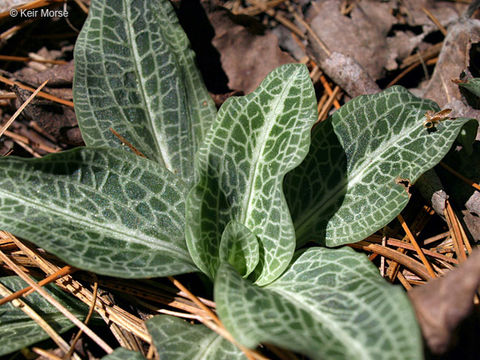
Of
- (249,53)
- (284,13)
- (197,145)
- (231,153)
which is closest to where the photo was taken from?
(231,153)

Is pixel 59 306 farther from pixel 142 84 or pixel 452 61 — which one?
pixel 452 61

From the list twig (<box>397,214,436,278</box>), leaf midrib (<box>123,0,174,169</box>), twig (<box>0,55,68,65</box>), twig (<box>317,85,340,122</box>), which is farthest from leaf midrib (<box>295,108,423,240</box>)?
twig (<box>0,55,68,65</box>)

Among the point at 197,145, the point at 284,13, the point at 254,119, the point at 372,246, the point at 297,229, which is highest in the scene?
the point at 284,13

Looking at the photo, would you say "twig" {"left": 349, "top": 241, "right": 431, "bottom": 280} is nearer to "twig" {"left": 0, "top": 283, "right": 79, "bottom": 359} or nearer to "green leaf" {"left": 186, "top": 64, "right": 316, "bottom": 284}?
"green leaf" {"left": 186, "top": 64, "right": 316, "bottom": 284}

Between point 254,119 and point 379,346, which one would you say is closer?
point 379,346

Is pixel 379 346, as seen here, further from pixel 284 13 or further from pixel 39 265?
pixel 284 13

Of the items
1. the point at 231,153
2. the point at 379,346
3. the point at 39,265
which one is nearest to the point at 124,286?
the point at 39,265

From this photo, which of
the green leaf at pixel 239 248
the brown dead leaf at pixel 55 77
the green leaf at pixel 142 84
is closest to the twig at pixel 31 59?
the brown dead leaf at pixel 55 77

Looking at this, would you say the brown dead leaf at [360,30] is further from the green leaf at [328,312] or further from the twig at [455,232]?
the green leaf at [328,312]
